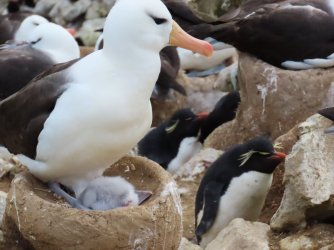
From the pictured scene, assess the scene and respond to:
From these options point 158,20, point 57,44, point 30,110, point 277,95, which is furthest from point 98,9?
point 158,20

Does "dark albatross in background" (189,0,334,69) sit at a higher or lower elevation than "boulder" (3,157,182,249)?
lower

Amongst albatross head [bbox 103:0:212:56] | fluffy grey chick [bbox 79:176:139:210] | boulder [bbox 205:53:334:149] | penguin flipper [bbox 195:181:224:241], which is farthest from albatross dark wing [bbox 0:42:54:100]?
albatross head [bbox 103:0:212:56]

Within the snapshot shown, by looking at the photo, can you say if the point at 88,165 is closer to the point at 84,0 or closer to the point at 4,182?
the point at 4,182

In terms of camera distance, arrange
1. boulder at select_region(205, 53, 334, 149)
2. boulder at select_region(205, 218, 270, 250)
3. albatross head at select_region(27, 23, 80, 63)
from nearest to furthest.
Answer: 1. boulder at select_region(205, 218, 270, 250)
2. boulder at select_region(205, 53, 334, 149)
3. albatross head at select_region(27, 23, 80, 63)

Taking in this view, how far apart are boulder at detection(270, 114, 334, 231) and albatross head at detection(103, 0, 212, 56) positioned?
4.22 ft

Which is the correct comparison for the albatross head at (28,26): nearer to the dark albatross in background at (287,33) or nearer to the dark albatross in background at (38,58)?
the dark albatross in background at (38,58)

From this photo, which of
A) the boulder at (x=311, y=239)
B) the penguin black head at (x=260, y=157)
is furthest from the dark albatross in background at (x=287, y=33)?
the boulder at (x=311, y=239)

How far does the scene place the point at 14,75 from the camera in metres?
9.02

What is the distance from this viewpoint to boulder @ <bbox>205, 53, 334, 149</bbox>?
7523mm

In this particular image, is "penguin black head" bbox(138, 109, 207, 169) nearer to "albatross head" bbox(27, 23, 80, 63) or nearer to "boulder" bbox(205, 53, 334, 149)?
"albatross head" bbox(27, 23, 80, 63)

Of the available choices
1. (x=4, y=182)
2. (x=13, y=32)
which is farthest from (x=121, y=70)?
(x=13, y=32)

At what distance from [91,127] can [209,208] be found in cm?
231

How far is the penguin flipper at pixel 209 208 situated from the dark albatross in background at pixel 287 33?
1.29 m

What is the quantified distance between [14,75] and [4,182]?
247cm
